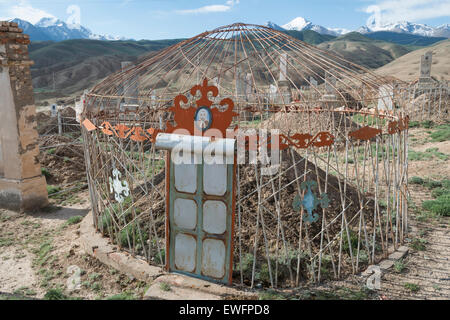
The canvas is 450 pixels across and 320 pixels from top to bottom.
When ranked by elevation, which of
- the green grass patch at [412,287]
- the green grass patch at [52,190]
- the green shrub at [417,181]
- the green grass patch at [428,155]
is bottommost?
the green grass patch at [412,287]

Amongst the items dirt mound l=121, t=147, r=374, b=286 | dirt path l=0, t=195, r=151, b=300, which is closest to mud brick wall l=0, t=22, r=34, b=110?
dirt path l=0, t=195, r=151, b=300

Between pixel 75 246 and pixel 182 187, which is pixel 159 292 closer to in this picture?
pixel 182 187

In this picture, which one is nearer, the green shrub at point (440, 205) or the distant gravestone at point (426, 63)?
the green shrub at point (440, 205)

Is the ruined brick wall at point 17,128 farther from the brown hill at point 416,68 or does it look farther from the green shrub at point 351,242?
the brown hill at point 416,68

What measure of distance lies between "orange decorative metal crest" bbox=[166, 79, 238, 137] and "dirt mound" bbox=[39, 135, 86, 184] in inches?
229

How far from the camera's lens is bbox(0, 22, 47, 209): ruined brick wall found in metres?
6.75

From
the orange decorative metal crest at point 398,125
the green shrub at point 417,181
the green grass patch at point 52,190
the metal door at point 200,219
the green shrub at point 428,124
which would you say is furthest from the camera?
the green shrub at point 428,124

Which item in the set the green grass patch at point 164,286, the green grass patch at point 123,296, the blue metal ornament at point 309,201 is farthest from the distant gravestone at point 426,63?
the green grass patch at point 123,296

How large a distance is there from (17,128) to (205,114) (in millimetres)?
5042

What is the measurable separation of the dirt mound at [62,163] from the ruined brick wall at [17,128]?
56.5 inches

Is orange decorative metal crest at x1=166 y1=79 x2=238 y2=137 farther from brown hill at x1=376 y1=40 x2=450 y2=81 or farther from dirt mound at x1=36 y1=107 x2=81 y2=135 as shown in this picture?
brown hill at x1=376 y1=40 x2=450 y2=81

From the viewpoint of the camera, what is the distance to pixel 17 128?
6.95 meters

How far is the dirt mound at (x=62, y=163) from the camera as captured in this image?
9158mm
